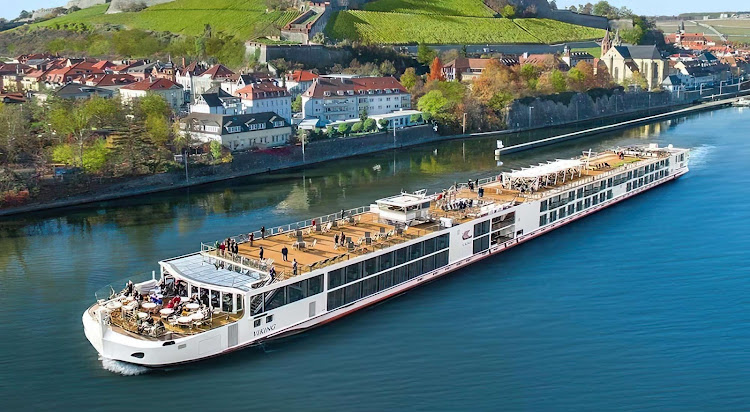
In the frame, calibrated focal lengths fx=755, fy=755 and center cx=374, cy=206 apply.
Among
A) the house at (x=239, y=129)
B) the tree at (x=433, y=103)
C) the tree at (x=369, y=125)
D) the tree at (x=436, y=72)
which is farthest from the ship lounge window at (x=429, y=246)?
the tree at (x=436, y=72)

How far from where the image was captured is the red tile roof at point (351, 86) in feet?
228

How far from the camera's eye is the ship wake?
21.9 meters

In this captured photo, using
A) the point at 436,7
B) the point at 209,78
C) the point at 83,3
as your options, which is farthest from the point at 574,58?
the point at 83,3

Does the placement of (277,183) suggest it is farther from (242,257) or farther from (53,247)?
(242,257)

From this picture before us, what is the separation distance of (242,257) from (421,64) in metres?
74.8

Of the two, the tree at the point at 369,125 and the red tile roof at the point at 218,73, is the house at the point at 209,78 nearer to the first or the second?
the red tile roof at the point at 218,73

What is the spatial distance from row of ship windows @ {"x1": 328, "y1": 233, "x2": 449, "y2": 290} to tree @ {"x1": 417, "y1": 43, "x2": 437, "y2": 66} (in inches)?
2712

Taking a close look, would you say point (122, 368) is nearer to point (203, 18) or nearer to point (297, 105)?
point (297, 105)

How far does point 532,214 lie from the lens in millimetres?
36000

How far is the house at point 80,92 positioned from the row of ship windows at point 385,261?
44.5 metres

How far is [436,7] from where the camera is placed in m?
118

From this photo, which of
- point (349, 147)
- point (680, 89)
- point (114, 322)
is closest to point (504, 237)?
point (114, 322)

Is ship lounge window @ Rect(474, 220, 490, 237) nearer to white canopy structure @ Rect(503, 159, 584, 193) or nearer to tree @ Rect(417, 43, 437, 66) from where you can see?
white canopy structure @ Rect(503, 159, 584, 193)

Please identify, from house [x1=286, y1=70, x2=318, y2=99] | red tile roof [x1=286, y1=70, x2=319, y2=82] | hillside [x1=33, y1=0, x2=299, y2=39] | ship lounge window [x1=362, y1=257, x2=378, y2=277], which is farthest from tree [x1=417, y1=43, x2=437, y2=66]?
ship lounge window [x1=362, y1=257, x2=378, y2=277]
